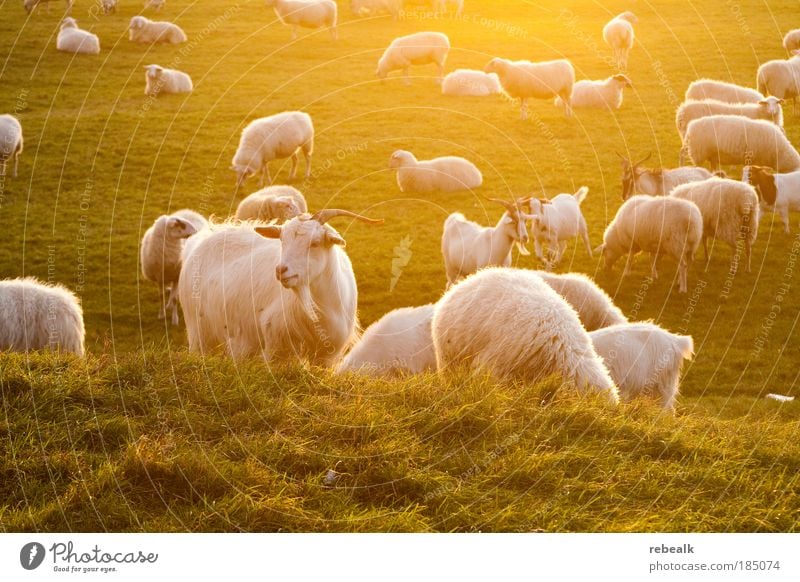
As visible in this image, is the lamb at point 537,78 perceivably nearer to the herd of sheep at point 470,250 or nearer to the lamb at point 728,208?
the herd of sheep at point 470,250

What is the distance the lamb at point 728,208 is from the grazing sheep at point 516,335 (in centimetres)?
985

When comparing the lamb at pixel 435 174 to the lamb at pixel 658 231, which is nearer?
the lamb at pixel 658 231

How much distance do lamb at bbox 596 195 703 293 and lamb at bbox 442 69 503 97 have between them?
45.4 feet

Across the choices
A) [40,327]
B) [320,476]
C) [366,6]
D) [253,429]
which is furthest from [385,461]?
[366,6]

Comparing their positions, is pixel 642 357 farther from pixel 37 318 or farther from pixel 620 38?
pixel 620 38

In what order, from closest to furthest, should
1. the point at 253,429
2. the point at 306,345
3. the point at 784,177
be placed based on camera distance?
the point at 253,429, the point at 306,345, the point at 784,177

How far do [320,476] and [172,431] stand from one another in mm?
1091

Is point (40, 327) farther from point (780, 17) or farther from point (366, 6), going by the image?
point (780, 17)

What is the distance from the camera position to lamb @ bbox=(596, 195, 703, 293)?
16.1m

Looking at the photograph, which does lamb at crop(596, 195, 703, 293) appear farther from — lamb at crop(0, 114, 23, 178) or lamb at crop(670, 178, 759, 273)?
lamb at crop(0, 114, 23, 178)

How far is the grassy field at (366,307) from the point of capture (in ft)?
18.1

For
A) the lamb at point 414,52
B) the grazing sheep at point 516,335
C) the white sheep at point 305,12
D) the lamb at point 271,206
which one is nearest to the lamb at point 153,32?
the white sheep at point 305,12

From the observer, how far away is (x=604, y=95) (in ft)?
93.2

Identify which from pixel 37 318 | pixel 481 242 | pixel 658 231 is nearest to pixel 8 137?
pixel 481 242
